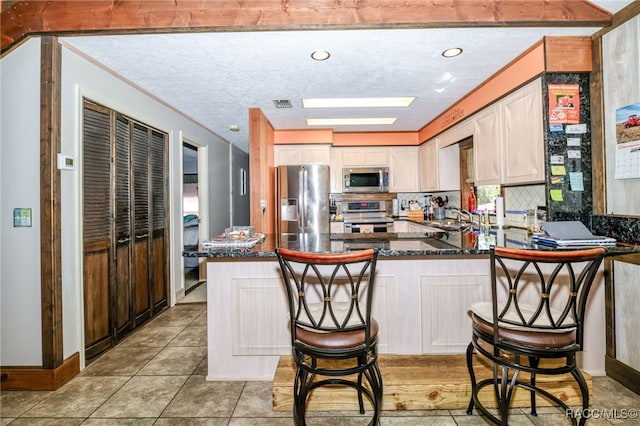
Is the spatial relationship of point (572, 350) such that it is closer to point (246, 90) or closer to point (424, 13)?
point (424, 13)

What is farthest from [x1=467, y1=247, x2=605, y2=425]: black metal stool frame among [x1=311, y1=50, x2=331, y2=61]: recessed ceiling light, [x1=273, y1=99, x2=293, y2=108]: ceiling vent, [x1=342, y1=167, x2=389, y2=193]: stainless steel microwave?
[x1=342, y1=167, x2=389, y2=193]: stainless steel microwave

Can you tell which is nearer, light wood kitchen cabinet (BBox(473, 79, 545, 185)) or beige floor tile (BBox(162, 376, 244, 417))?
beige floor tile (BBox(162, 376, 244, 417))

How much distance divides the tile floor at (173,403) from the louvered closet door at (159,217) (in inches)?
45.6

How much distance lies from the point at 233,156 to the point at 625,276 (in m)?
5.87

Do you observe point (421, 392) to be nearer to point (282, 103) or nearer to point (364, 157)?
point (282, 103)

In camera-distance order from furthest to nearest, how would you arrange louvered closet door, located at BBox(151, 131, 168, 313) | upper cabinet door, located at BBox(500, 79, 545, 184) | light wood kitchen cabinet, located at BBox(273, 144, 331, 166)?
1. light wood kitchen cabinet, located at BBox(273, 144, 331, 166)
2. louvered closet door, located at BBox(151, 131, 168, 313)
3. upper cabinet door, located at BBox(500, 79, 545, 184)

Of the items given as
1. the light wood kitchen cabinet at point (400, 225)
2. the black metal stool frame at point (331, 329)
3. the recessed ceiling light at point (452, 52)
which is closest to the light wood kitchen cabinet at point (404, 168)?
the light wood kitchen cabinet at point (400, 225)

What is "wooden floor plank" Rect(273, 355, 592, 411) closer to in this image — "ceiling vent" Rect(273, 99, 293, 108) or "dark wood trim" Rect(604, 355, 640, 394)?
"dark wood trim" Rect(604, 355, 640, 394)

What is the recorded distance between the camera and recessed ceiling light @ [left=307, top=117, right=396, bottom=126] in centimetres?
457

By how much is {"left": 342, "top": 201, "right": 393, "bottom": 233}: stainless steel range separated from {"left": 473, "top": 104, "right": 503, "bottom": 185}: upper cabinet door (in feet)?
5.69

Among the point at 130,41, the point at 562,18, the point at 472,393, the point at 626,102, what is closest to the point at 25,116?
the point at 130,41

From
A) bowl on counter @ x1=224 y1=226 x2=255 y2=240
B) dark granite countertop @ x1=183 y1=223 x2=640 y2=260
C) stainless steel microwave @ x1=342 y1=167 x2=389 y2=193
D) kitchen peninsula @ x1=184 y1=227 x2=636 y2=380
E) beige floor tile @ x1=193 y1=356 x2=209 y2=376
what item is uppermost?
stainless steel microwave @ x1=342 y1=167 x2=389 y2=193

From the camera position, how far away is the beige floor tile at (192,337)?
2.88 metres

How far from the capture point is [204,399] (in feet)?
6.59
